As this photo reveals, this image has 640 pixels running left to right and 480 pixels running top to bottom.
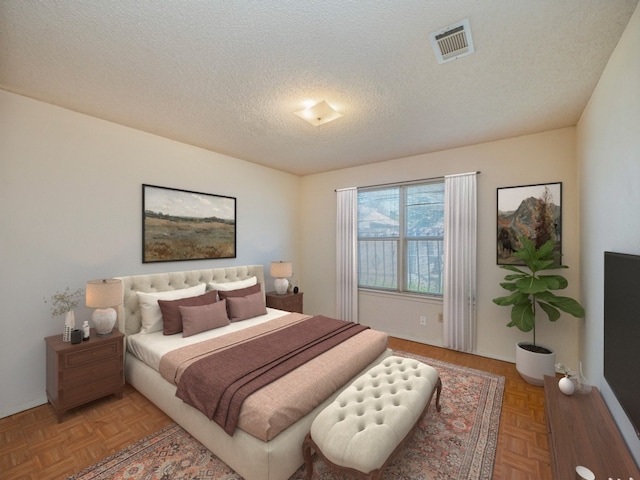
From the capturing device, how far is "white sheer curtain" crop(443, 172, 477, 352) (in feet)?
11.7

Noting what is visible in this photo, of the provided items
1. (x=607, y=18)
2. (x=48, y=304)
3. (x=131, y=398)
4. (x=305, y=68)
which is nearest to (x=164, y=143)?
(x=48, y=304)

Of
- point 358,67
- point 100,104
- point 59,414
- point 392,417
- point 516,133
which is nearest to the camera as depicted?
point 392,417

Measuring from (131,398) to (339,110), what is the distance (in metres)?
3.32

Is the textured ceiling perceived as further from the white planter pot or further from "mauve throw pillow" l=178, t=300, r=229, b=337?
the white planter pot

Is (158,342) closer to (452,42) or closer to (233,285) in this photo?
(233,285)

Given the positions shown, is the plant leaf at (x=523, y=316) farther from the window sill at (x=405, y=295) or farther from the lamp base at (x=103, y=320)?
the lamp base at (x=103, y=320)

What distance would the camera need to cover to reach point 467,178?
3596 mm

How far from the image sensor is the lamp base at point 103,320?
2.53 m

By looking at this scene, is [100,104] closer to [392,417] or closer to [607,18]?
[392,417]

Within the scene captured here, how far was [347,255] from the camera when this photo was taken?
4633mm

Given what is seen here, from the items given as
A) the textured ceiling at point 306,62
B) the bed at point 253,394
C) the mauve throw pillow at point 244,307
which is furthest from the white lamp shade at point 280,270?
the textured ceiling at point 306,62

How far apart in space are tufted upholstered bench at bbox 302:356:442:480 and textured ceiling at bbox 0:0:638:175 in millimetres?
2268

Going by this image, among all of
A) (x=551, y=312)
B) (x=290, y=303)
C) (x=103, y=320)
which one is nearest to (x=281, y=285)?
(x=290, y=303)

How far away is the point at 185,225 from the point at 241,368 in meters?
2.17
